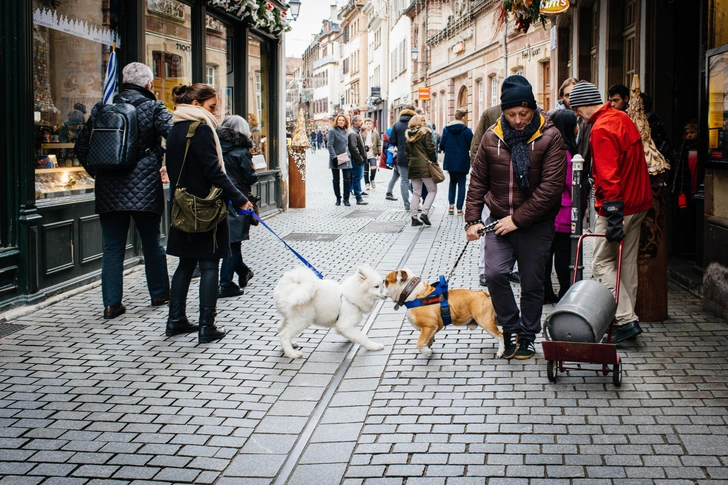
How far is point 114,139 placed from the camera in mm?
7145

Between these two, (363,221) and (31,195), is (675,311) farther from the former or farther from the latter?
(363,221)

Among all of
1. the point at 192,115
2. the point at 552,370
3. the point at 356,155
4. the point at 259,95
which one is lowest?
the point at 552,370

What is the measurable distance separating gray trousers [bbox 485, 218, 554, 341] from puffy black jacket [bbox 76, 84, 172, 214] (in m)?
3.03

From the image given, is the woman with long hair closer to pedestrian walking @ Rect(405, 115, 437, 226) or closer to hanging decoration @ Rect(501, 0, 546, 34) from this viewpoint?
pedestrian walking @ Rect(405, 115, 437, 226)

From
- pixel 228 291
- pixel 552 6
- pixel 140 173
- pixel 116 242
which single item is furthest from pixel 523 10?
pixel 116 242

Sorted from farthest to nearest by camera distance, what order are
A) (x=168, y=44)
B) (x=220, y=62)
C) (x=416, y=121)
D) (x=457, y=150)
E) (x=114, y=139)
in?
(x=457, y=150), (x=416, y=121), (x=220, y=62), (x=168, y=44), (x=114, y=139)

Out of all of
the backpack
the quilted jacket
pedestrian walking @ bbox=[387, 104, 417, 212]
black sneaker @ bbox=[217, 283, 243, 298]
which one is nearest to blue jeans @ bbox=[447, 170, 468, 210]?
pedestrian walking @ bbox=[387, 104, 417, 212]

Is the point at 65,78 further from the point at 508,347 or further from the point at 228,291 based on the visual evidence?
the point at 508,347

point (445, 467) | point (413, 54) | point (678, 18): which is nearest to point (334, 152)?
point (678, 18)

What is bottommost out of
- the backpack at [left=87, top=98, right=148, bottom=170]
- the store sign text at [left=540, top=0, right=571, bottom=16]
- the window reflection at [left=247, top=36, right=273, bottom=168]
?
the backpack at [left=87, top=98, right=148, bottom=170]

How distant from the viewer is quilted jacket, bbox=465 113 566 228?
18.6 feet

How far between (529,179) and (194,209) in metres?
2.48

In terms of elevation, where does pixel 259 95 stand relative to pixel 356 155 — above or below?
above

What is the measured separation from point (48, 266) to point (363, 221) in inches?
301
